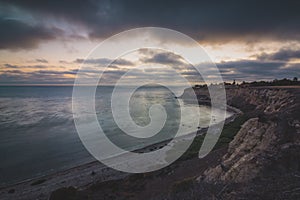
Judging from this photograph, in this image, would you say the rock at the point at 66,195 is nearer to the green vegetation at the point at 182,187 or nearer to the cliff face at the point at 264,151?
the green vegetation at the point at 182,187

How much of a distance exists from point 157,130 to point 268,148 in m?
30.8

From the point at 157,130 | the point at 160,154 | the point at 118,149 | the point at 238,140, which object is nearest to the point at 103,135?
the point at 118,149

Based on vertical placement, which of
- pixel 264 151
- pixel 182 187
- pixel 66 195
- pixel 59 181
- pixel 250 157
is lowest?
pixel 59 181

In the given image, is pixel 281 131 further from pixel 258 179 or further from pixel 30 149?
pixel 30 149

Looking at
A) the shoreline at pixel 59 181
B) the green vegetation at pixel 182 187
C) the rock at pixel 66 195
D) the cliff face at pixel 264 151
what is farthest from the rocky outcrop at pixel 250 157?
the shoreline at pixel 59 181

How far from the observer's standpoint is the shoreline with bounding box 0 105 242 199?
53.3 feet

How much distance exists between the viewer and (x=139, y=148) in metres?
29.1

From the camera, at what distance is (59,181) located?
1838 centimetres

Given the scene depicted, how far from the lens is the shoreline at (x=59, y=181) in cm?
1623

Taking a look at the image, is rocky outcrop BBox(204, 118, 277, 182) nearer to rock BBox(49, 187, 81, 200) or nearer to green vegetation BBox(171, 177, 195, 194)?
green vegetation BBox(171, 177, 195, 194)

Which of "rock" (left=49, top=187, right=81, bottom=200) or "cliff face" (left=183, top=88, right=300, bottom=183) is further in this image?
"rock" (left=49, top=187, right=81, bottom=200)

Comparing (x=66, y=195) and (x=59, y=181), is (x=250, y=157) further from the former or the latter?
(x=59, y=181)

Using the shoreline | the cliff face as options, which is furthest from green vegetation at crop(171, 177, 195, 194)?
the shoreline

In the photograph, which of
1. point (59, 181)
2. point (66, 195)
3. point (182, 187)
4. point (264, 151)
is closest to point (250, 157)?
point (264, 151)
